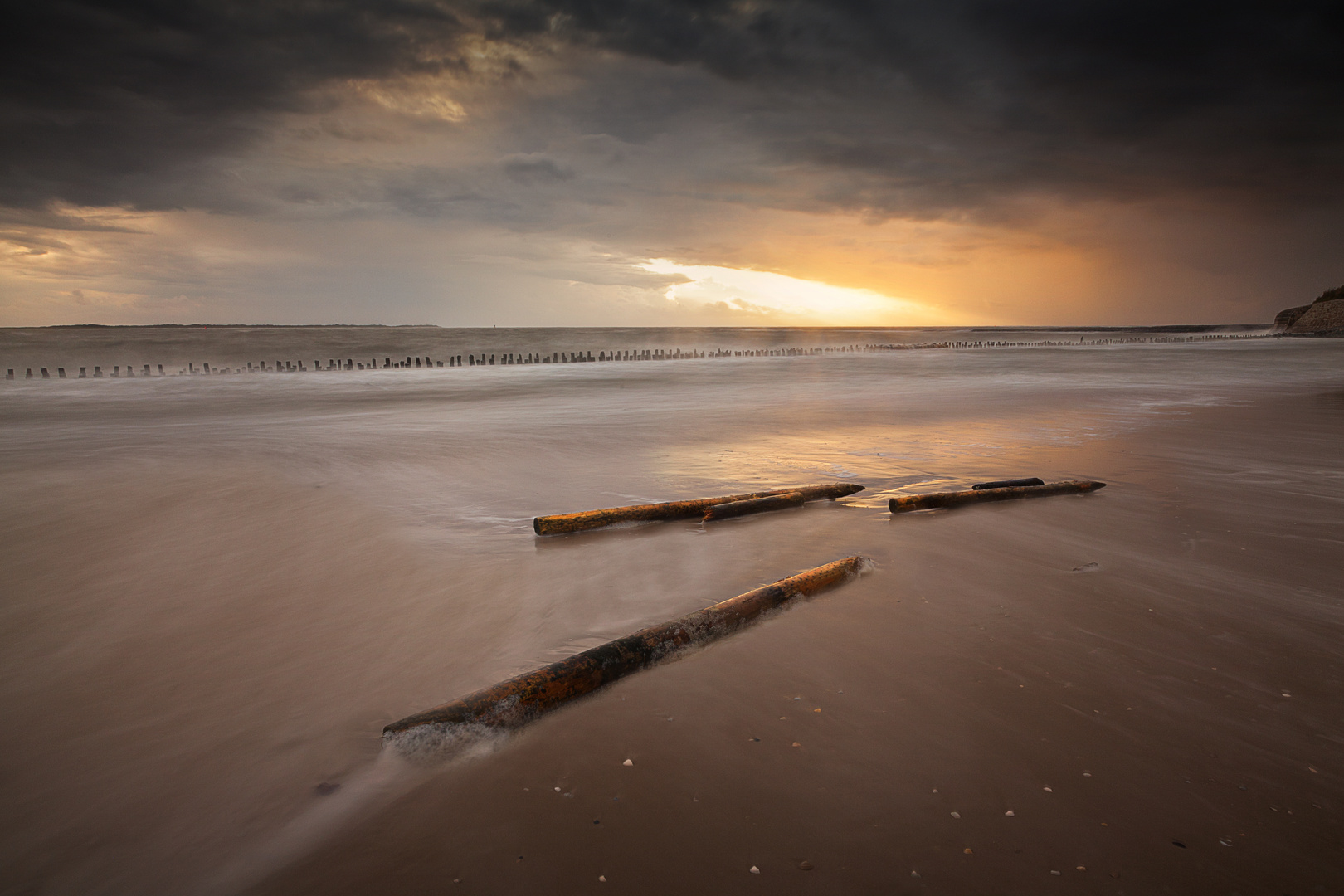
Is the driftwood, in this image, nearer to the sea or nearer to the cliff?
the sea

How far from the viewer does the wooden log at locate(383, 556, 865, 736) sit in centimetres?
246

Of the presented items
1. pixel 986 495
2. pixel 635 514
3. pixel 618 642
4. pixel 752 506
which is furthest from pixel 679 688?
pixel 986 495

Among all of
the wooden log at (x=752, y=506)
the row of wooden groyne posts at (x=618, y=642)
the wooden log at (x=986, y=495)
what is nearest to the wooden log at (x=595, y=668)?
the row of wooden groyne posts at (x=618, y=642)

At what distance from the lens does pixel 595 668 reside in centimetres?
276

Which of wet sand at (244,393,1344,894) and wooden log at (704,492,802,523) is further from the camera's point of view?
wooden log at (704,492,802,523)

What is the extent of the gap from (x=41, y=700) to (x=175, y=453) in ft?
25.6

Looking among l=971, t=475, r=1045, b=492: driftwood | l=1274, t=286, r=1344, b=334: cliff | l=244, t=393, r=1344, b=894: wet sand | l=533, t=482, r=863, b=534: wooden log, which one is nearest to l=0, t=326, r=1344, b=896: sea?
l=244, t=393, r=1344, b=894: wet sand

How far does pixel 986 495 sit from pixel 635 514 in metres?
3.52

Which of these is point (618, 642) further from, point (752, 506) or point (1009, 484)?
point (1009, 484)

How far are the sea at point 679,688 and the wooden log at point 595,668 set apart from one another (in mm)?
92

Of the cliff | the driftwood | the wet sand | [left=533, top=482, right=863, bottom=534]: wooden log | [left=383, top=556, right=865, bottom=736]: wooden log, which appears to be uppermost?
the cliff

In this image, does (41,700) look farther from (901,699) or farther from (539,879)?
(901,699)

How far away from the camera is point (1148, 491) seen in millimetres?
6340

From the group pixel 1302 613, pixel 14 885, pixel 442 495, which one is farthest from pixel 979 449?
pixel 14 885
